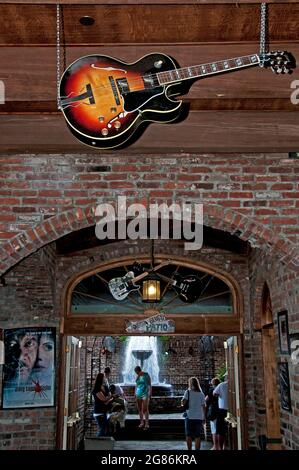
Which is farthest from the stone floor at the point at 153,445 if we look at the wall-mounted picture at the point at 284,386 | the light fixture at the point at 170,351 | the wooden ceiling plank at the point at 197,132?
the wooden ceiling plank at the point at 197,132

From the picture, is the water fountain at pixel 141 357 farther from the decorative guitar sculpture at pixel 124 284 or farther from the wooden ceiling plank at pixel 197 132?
the wooden ceiling plank at pixel 197 132

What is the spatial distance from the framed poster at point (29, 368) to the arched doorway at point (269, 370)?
249 cm

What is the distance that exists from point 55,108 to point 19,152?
51cm

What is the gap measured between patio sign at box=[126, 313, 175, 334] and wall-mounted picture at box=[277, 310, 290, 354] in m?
1.73

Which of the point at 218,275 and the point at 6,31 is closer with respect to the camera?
the point at 6,31

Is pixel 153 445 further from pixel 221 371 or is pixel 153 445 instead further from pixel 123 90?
pixel 123 90

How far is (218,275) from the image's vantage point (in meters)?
5.95

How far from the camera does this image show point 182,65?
2.70 metres

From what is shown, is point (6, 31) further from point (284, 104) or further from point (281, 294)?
point (281, 294)

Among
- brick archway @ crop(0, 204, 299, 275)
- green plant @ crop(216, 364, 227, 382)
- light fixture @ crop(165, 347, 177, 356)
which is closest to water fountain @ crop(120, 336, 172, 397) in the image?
light fixture @ crop(165, 347, 177, 356)

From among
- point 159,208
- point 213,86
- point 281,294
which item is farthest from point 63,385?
point 213,86

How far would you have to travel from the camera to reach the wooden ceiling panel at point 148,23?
2430 mm

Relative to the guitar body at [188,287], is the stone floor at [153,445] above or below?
below

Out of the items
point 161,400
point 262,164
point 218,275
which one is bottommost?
point 161,400
